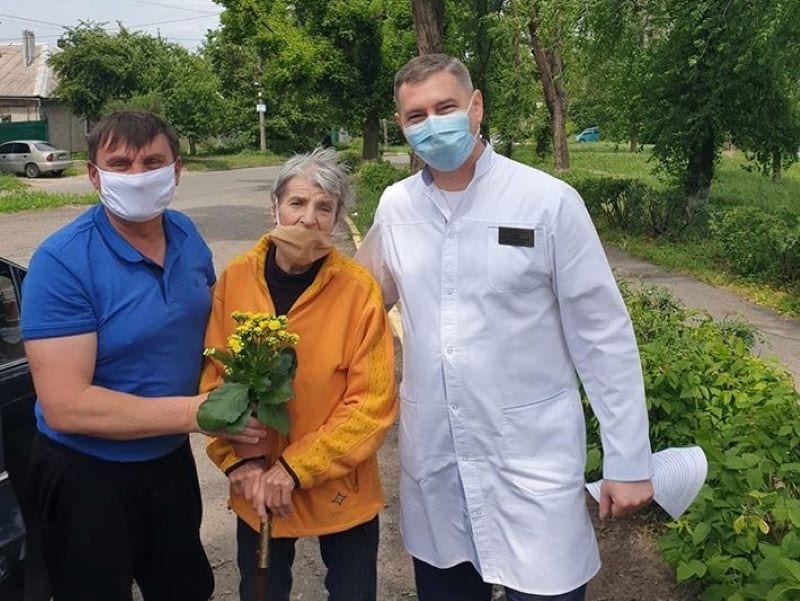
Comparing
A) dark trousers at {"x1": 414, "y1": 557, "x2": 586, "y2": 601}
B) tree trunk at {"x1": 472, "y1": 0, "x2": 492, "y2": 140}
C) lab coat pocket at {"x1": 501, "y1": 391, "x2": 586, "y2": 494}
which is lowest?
dark trousers at {"x1": 414, "y1": 557, "x2": 586, "y2": 601}

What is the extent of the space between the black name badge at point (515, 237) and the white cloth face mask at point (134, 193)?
0.95 m

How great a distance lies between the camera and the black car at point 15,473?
7.69 ft

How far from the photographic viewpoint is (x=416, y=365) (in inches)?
90.7

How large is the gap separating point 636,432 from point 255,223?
50.2 feet

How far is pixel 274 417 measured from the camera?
6.84 feet

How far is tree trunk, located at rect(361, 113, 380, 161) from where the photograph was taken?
29234 mm

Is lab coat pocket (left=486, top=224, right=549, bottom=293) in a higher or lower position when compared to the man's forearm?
higher

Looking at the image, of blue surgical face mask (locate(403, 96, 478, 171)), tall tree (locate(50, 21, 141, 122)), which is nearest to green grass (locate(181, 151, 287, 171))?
tall tree (locate(50, 21, 141, 122))

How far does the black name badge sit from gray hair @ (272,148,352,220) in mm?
504

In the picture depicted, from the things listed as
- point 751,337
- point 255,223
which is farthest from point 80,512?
point 255,223

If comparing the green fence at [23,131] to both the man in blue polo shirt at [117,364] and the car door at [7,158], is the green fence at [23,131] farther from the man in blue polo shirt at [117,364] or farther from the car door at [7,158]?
the man in blue polo shirt at [117,364]

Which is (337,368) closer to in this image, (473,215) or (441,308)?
(441,308)

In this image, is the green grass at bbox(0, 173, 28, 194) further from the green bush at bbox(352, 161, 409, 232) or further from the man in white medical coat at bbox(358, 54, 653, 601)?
the man in white medical coat at bbox(358, 54, 653, 601)

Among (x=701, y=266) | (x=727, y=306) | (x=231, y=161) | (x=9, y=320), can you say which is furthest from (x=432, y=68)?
(x=231, y=161)
